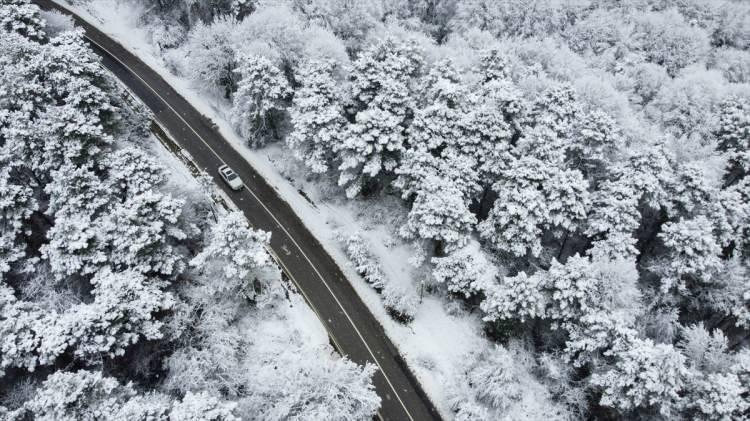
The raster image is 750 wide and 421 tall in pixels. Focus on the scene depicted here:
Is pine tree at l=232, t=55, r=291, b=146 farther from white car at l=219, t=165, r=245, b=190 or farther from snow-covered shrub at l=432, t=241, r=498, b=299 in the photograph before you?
snow-covered shrub at l=432, t=241, r=498, b=299

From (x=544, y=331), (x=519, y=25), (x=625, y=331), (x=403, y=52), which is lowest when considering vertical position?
(x=544, y=331)

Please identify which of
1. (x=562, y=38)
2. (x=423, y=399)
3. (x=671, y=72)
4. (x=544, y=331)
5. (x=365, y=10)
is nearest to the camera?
(x=423, y=399)

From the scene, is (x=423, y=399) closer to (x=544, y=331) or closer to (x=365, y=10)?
(x=544, y=331)

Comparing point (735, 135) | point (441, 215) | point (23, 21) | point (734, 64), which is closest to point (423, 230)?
point (441, 215)

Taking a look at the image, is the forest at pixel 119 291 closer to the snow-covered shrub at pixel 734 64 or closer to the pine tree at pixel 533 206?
the pine tree at pixel 533 206

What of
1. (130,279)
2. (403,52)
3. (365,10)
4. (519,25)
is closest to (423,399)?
(130,279)

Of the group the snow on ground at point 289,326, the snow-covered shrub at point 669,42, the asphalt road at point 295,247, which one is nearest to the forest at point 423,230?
the snow on ground at point 289,326

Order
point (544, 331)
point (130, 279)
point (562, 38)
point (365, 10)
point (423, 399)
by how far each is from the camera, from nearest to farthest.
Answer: point (130, 279)
point (423, 399)
point (544, 331)
point (365, 10)
point (562, 38)
